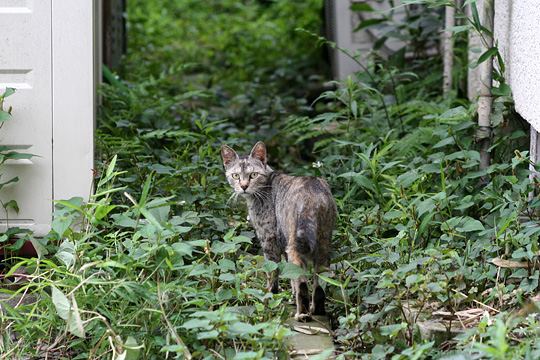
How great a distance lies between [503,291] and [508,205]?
33.0 inches

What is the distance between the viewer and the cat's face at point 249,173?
587cm

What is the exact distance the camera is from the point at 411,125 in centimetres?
795

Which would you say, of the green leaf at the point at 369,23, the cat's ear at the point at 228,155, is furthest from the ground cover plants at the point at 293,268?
the green leaf at the point at 369,23

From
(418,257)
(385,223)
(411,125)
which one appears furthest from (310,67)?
(418,257)

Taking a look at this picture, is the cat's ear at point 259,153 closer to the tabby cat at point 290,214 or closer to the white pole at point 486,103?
the tabby cat at point 290,214

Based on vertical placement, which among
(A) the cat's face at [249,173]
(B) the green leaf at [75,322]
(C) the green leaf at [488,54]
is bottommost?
(B) the green leaf at [75,322]

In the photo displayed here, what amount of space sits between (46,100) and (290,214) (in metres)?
1.65

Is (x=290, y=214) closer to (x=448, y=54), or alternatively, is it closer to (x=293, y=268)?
(x=293, y=268)

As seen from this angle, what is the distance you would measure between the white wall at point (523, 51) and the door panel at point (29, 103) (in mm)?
2667

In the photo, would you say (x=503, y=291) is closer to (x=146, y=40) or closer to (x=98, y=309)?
(x=98, y=309)

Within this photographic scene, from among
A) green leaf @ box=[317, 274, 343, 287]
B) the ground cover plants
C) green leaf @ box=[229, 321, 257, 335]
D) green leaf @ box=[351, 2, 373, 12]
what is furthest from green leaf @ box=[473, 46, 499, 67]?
green leaf @ box=[351, 2, 373, 12]

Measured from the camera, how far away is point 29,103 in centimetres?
599

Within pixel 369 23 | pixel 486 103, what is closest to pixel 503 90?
pixel 486 103

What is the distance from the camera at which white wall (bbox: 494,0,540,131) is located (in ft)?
17.5
